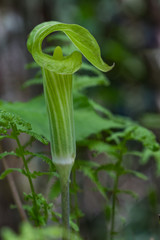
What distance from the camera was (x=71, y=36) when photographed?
0.81 meters

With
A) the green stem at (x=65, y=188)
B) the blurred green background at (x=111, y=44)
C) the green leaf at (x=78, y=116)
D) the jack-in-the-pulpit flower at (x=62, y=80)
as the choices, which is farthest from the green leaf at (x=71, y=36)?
the blurred green background at (x=111, y=44)

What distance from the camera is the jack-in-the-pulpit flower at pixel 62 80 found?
2.60ft

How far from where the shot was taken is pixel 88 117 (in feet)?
4.60

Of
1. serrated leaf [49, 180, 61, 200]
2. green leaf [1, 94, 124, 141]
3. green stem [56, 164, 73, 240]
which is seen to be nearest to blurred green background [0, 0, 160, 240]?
green leaf [1, 94, 124, 141]

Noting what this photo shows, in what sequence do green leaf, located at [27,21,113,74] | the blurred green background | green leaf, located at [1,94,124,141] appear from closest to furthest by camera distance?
green leaf, located at [27,21,113,74], green leaf, located at [1,94,124,141], the blurred green background

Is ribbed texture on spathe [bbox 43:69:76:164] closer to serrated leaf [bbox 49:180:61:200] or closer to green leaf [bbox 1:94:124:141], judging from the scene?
green leaf [bbox 1:94:124:141]

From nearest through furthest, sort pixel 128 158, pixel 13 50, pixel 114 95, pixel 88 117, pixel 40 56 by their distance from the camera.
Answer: pixel 40 56
pixel 88 117
pixel 128 158
pixel 114 95
pixel 13 50

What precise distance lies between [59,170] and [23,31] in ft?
11.7

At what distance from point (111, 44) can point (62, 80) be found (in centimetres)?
324

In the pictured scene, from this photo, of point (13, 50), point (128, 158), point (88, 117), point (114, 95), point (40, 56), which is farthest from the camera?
point (13, 50)

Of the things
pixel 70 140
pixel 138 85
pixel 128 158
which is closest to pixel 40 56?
pixel 70 140

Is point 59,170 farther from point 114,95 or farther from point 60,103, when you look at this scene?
point 114,95

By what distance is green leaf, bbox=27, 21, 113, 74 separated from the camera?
0.78 m

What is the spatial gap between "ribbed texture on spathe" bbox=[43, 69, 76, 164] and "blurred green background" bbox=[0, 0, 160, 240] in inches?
109
